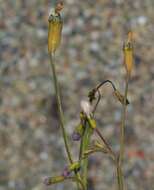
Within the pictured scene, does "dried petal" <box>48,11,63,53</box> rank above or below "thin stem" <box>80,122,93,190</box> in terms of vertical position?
above

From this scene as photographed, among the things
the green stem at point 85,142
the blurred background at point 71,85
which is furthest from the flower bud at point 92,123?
the blurred background at point 71,85

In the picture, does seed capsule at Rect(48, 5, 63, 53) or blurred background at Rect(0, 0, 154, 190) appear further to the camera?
blurred background at Rect(0, 0, 154, 190)

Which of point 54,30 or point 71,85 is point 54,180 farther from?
point 71,85

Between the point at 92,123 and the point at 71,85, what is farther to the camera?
the point at 71,85

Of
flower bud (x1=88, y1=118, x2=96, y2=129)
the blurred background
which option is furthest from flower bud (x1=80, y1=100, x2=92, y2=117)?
the blurred background

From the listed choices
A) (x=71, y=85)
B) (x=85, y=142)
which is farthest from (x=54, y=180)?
(x=71, y=85)

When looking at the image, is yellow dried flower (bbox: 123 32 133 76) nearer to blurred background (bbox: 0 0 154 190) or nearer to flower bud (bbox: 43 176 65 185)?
flower bud (bbox: 43 176 65 185)
